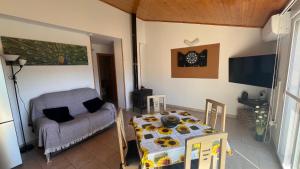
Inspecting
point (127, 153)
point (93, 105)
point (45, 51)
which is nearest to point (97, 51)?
point (45, 51)

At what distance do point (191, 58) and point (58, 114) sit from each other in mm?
3579

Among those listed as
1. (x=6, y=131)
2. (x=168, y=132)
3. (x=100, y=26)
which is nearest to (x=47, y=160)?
(x=6, y=131)

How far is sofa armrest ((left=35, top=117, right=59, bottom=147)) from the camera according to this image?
7.01ft

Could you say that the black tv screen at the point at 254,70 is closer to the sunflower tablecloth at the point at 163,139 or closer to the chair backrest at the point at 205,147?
A: the sunflower tablecloth at the point at 163,139

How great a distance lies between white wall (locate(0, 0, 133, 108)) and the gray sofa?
1406 millimetres

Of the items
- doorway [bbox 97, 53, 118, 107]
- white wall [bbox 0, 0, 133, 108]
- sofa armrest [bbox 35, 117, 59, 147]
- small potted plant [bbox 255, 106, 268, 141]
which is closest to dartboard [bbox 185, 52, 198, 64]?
white wall [bbox 0, 0, 133, 108]

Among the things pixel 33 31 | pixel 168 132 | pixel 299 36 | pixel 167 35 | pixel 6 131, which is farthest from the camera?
pixel 167 35

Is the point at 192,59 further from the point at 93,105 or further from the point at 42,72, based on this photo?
the point at 42,72

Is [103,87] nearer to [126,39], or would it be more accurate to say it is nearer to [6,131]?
[126,39]

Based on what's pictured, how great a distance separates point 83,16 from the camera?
3119mm

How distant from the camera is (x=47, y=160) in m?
2.20

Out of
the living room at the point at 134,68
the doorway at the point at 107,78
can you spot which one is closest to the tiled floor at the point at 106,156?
the living room at the point at 134,68

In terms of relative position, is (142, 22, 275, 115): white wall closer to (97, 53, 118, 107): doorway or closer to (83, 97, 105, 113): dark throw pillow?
(97, 53, 118, 107): doorway

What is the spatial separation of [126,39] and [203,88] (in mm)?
2746
